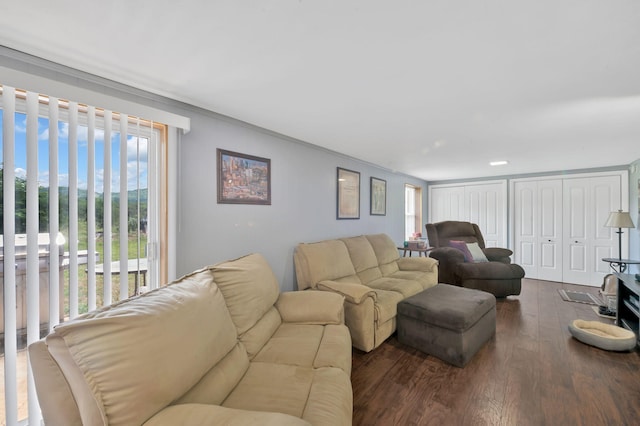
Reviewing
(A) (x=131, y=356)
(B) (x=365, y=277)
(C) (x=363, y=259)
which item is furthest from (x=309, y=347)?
(C) (x=363, y=259)

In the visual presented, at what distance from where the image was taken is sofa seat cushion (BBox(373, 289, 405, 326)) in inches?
96.9

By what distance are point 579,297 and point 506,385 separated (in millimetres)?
3359

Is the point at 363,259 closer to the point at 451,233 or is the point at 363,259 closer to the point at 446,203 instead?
the point at 451,233

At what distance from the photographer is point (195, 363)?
1.08 metres

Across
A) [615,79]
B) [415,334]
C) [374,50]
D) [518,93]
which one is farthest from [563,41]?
[415,334]

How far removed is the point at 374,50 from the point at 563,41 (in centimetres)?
92

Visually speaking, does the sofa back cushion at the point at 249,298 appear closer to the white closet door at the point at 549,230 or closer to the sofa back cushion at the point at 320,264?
the sofa back cushion at the point at 320,264

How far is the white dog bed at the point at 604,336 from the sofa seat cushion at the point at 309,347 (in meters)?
2.46

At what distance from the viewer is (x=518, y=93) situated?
6.13 feet

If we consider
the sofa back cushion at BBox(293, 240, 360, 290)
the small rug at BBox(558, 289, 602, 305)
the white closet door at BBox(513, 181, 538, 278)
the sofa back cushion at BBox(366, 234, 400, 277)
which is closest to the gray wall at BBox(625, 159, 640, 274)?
the small rug at BBox(558, 289, 602, 305)

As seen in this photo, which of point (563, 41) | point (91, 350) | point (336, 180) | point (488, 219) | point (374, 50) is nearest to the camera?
point (91, 350)

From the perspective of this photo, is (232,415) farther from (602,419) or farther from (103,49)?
(602,419)

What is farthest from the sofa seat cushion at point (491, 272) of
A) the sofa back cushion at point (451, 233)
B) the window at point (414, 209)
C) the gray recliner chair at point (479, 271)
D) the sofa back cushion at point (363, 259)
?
the window at point (414, 209)

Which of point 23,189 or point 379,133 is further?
point 379,133
